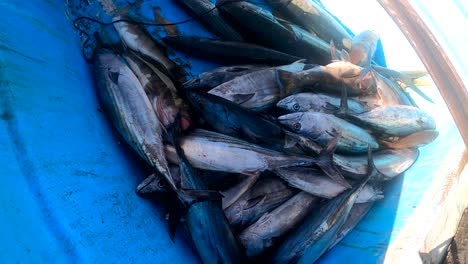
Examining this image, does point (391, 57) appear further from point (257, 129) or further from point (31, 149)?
point (31, 149)

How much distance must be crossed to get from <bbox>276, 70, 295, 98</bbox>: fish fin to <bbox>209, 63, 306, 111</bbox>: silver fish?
0.13ft

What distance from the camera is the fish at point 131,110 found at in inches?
91.7

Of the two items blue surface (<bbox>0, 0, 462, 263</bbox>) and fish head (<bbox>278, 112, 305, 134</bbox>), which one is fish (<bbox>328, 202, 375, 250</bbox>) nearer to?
blue surface (<bbox>0, 0, 462, 263</bbox>)

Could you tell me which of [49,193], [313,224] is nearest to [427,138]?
[313,224]

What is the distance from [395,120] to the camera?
2779mm

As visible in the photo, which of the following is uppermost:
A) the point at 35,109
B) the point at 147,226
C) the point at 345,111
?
the point at 345,111

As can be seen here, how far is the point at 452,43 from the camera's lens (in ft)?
8.83

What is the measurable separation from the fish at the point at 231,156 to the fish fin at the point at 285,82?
0.63m

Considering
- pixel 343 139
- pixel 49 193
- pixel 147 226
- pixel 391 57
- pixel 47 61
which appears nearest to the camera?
pixel 49 193

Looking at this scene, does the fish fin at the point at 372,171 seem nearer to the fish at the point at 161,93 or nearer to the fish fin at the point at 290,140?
the fish fin at the point at 290,140

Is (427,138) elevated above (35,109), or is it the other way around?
(427,138)

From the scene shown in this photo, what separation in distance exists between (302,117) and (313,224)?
2.43 ft

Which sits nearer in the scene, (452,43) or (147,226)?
(147,226)

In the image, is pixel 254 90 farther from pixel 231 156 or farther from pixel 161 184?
pixel 161 184
